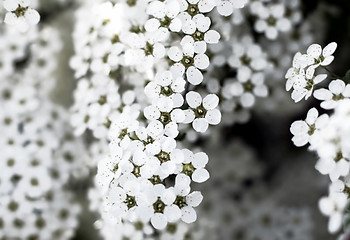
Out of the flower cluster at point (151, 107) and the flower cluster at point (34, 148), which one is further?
the flower cluster at point (34, 148)

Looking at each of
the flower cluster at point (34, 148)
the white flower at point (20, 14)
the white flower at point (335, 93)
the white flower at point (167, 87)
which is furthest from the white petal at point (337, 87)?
the flower cluster at point (34, 148)

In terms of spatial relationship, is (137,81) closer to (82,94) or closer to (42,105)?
(82,94)

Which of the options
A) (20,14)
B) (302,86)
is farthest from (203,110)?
(20,14)

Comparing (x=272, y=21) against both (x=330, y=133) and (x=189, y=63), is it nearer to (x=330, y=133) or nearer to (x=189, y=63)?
(x=189, y=63)

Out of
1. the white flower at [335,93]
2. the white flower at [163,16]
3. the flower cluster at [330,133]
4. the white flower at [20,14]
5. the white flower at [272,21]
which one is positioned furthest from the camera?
the white flower at [272,21]

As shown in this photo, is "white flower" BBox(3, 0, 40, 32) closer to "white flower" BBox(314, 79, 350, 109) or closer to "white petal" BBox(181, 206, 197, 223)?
"white petal" BBox(181, 206, 197, 223)

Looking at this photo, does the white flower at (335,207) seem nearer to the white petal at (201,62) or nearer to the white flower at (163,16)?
the white petal at (201,62)

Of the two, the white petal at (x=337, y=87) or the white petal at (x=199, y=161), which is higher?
the white petal at (x=337, y=87)

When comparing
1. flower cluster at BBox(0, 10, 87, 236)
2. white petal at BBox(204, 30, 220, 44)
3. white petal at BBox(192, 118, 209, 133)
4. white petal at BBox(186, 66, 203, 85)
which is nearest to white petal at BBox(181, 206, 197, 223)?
white petal at BBox(192, 118, 209, 133)

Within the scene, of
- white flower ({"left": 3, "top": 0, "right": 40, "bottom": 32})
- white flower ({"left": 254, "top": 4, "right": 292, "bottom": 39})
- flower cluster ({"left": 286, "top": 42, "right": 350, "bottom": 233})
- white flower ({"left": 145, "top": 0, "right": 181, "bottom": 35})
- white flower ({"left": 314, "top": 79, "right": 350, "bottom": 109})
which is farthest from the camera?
white flower ({"left": 254, "top": 4, "right": 292, "bottom": 39})

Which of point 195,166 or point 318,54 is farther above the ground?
point 318,54

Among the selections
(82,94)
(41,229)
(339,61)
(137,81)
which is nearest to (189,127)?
(137,81)
